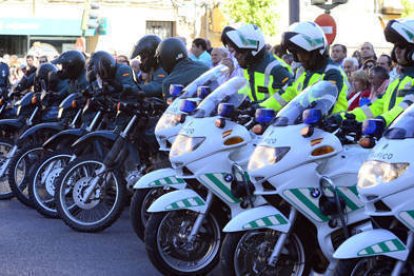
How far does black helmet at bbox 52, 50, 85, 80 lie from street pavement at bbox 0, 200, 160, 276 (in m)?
1.81

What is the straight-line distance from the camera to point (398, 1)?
40.3 meters

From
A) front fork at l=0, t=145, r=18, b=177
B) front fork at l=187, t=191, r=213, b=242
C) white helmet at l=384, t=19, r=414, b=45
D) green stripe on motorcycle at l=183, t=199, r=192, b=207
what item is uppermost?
white helmet at l=384, t=19, r=414, b=45

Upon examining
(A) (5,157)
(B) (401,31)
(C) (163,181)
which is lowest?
(A) (5,157)

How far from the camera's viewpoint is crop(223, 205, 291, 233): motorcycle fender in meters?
5.63

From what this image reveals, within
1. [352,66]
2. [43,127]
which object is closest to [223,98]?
[43,127]

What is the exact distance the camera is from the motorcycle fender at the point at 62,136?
9664mm

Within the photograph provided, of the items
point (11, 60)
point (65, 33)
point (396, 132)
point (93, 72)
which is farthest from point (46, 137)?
point (65, 33)

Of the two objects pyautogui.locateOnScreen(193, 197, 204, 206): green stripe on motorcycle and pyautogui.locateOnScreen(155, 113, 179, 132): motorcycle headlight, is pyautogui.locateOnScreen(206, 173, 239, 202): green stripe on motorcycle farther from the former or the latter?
pyautogui.locateOnScreen(155, 113, 179, 132): motorcycle headlight

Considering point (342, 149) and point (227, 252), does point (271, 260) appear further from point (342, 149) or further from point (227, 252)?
point (342, 149)

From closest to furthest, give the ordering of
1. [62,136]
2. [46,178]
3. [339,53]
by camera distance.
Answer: [46,178], [62,136], [339,53]

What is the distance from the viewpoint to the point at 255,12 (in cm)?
3588

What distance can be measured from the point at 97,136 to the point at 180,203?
264 centimetres

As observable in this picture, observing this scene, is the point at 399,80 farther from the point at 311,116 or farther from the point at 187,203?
the point at 187,203

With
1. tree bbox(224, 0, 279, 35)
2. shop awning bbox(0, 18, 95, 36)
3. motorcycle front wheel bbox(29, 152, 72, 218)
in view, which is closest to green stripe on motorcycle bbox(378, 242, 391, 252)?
motorcycle front wheel bbox(29, 152, 72, 218)
